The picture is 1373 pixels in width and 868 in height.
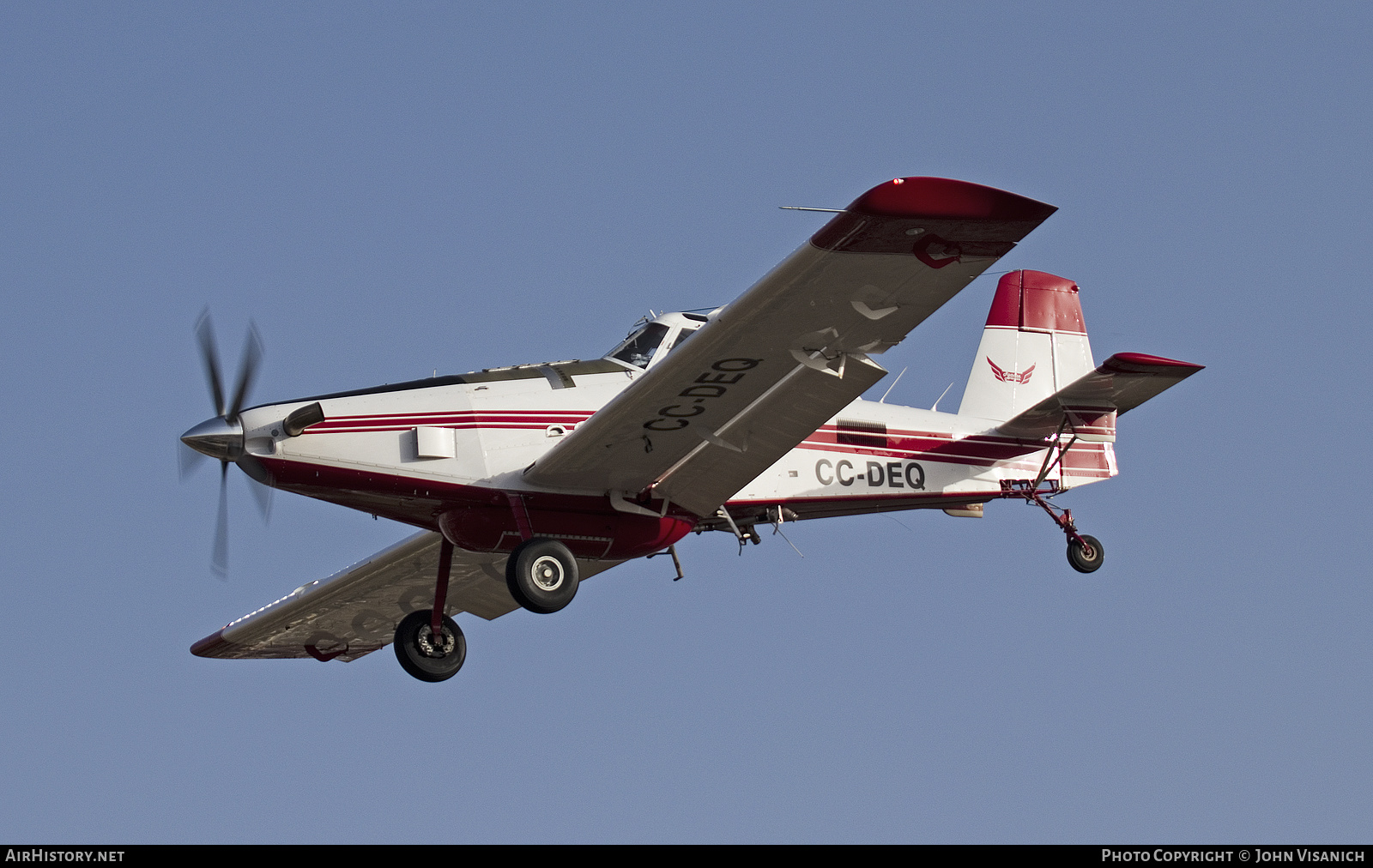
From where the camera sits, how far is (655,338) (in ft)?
Result: 48.6

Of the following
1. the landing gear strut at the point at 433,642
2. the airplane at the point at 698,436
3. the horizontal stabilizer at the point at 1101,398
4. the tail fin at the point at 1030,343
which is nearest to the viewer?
the airplane at the point at 698,436

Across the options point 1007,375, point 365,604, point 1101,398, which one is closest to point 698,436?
point 1101,398

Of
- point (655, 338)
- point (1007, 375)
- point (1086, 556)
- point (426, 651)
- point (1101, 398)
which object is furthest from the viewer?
point (1007, 375)

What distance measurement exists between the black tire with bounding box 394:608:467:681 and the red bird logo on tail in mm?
6742

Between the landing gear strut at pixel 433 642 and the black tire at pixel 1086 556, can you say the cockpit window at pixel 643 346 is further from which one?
the black tire at pixel 1086 556

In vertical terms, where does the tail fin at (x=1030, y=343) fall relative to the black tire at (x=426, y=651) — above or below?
above

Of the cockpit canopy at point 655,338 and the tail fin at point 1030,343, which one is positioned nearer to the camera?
the cockpit canopy at point 655,338

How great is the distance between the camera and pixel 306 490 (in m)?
14.1

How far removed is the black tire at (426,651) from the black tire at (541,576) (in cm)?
204

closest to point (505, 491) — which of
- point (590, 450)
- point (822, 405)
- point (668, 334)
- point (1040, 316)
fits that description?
point (590, 450)

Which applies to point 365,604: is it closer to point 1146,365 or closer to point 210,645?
point 210,645

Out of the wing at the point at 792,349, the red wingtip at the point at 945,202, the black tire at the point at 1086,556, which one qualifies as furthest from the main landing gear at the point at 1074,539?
the red wingtip at the point at 945,202

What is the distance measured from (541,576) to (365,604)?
201 inches

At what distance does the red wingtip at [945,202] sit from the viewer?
10.7m
